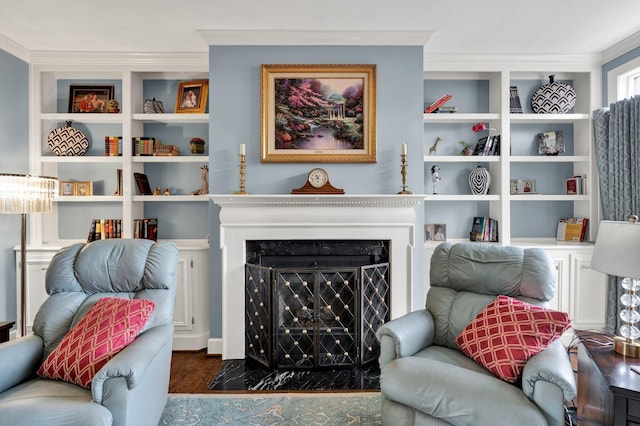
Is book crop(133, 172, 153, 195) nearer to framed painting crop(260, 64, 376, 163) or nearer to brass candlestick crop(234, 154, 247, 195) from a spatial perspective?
brass candlestick crop(234, 154, 247, 195)

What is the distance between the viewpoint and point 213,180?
322cm

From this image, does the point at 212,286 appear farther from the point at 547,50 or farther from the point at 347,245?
the point at 547,50

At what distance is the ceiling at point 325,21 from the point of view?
104 inches

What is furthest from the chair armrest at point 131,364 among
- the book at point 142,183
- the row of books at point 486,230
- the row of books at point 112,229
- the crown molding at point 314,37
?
the row of books at point 486,230

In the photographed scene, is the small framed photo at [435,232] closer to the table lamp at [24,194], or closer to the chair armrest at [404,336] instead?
the chair armrest at [404,336]

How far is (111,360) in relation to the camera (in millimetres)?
1665

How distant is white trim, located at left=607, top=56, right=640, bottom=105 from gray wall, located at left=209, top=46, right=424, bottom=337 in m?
1.85

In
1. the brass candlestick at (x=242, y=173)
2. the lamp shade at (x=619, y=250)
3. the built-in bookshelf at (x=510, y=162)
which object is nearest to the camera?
the lamp shade at (x=619, y=250)

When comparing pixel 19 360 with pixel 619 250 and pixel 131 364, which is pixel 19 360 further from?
pixel 619 250

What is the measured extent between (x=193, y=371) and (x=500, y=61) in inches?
Result: 154

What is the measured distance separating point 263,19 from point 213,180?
138cm

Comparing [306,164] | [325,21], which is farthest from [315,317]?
[325,21]

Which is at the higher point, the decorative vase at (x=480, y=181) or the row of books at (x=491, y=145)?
the row of books at (x=491, y=145)

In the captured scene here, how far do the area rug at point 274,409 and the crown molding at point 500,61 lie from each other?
9.71ft
